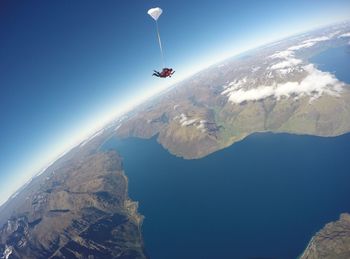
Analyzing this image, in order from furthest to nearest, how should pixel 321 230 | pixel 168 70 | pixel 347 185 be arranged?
1. pixel 347 185
2. pixel 321 230
3. pixel 168 70

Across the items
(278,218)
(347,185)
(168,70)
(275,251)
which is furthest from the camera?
(347,185)

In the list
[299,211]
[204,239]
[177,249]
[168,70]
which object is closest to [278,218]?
[299,211]

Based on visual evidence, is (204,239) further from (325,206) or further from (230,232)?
(325,206)

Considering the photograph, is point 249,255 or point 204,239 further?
point 204,239

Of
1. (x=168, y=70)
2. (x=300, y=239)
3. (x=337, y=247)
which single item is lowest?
(x=337, y=247)

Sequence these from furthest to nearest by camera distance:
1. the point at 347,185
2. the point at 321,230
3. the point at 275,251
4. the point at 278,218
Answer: the point at 347,185 → the point at 278,218 → the point at 321,230 → the point at 275,251

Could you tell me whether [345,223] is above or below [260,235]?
below

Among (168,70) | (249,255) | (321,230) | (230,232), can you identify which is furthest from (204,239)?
(168,70)

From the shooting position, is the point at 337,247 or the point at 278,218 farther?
the point at 278,218

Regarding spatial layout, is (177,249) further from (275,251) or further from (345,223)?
(345,223)
